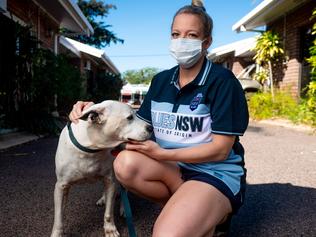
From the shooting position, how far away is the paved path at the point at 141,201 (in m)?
2.65

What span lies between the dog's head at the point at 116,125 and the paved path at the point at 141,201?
679mm

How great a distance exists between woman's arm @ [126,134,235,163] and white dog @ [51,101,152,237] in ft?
0.75

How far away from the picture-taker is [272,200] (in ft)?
11.0

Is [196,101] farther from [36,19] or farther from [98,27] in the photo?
[98,27]

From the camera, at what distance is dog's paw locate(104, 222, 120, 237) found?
2499 mm

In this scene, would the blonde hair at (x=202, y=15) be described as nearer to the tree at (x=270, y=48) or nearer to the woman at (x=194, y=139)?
the woman at (x=194, y=139)

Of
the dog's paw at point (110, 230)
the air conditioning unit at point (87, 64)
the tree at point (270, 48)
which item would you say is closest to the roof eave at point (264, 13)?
the tree at point (270, 48)

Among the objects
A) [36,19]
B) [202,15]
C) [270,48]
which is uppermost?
[36,19]

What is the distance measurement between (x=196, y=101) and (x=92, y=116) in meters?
0.63

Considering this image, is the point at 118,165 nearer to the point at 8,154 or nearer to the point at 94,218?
the point at 94,218

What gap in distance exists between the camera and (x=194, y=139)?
7.38ft

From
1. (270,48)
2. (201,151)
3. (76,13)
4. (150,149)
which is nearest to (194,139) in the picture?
(201,151)

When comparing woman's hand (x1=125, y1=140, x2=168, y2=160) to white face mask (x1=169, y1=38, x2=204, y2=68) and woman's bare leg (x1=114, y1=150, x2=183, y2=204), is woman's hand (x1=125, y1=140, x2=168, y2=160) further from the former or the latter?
white face mask (x1=169, y1=38, x2=204, y2=68)

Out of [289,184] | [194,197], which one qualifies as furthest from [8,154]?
[194,197]
